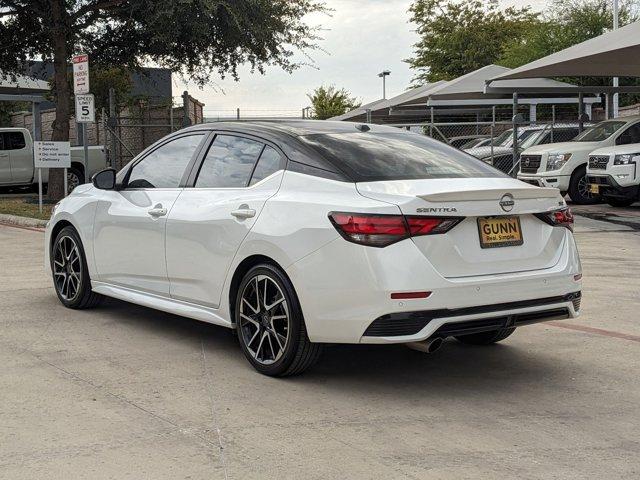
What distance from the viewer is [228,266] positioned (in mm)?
5777

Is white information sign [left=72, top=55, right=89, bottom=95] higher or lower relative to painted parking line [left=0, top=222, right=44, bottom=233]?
higher

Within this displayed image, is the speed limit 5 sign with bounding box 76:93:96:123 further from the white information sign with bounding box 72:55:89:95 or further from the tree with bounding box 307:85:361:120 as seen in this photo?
the tree with bounding box 307:85:361:120

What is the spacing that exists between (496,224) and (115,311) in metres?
3.81

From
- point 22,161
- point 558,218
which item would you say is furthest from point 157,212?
point 22,161

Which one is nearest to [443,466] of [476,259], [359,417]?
[359,417]

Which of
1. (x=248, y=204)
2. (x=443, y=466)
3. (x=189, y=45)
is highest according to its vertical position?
(x=189, y=45)

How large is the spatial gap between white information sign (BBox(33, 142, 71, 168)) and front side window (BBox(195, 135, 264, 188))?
11.4 meters

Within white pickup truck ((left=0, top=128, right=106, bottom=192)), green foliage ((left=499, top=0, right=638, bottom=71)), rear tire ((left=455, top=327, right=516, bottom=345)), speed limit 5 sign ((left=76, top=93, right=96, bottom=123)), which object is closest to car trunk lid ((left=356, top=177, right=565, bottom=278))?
rear tire ((left=455, top=327, right=516, bottom=345))

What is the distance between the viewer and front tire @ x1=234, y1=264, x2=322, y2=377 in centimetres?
530

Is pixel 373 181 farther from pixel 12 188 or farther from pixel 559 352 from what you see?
pixel 12 188

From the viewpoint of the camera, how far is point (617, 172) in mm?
16906

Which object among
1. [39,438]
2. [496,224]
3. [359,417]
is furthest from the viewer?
[496,224]

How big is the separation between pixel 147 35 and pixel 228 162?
16.5 meters

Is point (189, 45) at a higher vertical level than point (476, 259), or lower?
higher
